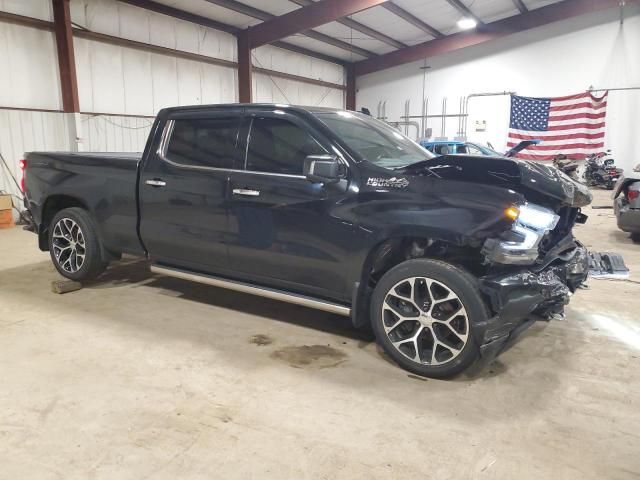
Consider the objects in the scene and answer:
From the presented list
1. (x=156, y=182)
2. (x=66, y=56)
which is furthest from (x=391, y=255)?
(x=66, y=56)

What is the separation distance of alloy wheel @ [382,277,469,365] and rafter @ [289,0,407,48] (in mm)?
11160

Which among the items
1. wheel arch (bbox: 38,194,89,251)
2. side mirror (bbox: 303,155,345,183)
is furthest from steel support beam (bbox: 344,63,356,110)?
side mirror (bbox: 303,155,345,183)

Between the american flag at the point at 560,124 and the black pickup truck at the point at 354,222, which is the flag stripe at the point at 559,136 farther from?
the black pickup truck at the point at 354,222

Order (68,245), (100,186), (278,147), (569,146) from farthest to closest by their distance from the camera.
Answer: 1. (569,146)
2. (68,245)
3. (100,186)
4. (278,147)

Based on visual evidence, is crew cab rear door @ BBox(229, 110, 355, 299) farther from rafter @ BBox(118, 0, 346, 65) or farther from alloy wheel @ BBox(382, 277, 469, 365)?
rafter @ BBox(118, 0, 346, 65)

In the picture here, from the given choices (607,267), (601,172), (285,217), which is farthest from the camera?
(601,172)

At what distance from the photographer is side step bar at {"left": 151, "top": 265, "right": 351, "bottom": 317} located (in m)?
3.11

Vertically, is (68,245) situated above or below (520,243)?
below

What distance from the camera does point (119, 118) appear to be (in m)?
10.7

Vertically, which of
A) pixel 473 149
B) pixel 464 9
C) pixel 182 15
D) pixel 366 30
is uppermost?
pixel 464 9

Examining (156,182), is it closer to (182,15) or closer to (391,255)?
→ (391,255)

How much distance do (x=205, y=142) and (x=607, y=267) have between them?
4.31 m

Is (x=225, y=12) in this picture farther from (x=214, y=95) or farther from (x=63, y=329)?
(x=63, y=329)

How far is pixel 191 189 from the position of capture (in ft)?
12.0
